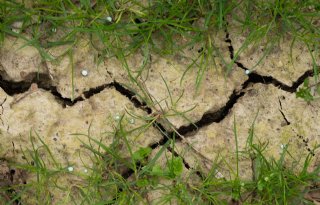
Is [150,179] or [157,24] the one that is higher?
[157,24]

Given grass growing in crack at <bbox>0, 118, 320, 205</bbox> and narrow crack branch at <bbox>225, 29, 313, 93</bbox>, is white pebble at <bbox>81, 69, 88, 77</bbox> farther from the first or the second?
narrow crack branch at <bbox>225, 29, 313, 93</bbox>

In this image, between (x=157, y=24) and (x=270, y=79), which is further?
(x=270, y=79)

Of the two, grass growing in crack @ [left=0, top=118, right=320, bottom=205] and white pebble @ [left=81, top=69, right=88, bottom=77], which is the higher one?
white pebble @ [left=81, top=69, right=88, bottom=77]

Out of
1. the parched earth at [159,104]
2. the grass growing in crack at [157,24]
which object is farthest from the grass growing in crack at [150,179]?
the grass growing in crack at [157,24]

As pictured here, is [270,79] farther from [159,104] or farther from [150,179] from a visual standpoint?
[150,179]

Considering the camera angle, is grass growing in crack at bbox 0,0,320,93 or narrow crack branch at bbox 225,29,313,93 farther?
narrow crack branch at bbox 225,29,313,93

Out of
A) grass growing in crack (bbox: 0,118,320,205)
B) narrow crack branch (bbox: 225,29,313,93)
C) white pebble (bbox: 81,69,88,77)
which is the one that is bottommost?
grass growing in crack (bbox: 0,118,320,205)

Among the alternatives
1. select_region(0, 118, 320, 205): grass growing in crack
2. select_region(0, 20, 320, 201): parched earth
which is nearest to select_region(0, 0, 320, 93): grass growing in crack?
select_region(0, 20, 320, 201): parched earth

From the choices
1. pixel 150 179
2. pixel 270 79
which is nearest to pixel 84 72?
pixel 150 179
